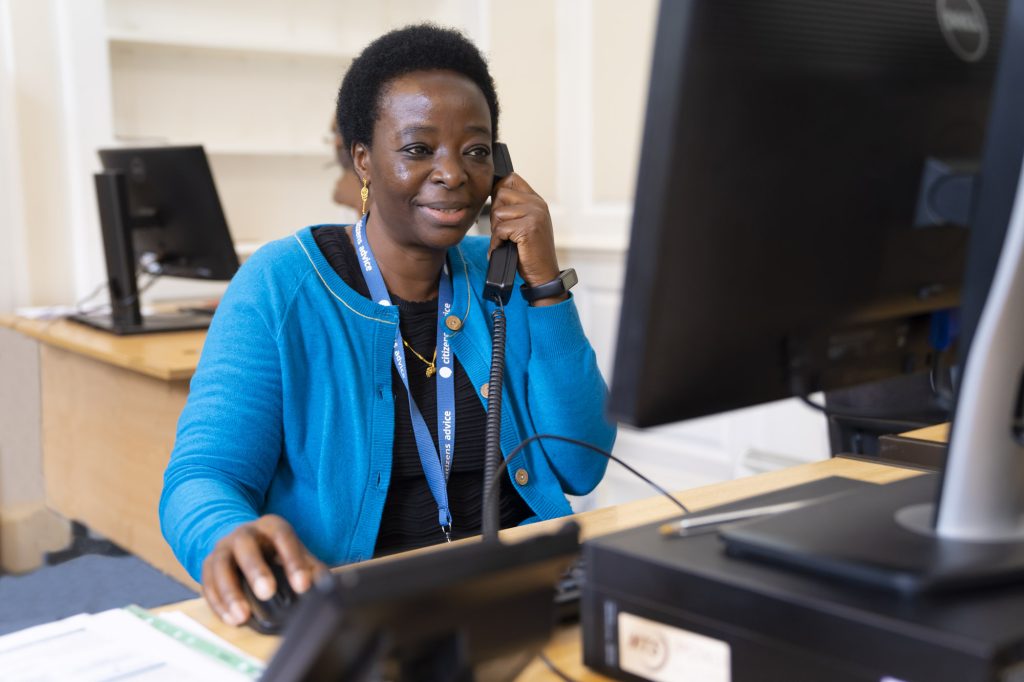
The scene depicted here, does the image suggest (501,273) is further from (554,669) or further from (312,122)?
(312,122)

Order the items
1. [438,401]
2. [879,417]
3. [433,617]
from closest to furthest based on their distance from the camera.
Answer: [433,617] < [438,401] < [879,417]

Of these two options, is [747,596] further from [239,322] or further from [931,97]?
[239,322]

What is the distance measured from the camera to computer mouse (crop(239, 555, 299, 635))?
95 centimetres

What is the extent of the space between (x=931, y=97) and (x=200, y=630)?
75cm

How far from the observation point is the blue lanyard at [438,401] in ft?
5.15

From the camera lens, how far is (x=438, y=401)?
1.62 metres

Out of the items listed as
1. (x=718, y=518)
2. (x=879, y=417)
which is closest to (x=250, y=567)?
(x=718, y=518)

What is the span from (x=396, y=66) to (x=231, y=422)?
62 centimetres

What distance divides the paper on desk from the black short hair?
934 millimetres

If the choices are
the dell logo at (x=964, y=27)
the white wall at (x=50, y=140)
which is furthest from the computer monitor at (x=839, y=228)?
the white wall at (x=50, y=140)

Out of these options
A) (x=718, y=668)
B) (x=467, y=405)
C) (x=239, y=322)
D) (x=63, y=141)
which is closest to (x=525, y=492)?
(x=467, y=405)

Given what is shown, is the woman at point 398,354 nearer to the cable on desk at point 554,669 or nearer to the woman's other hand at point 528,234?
the woman's other hand at point 528,234

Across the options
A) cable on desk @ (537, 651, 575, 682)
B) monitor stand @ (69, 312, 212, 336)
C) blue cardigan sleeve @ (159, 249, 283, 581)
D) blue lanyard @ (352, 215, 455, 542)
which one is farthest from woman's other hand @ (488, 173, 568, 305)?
monitor stand @ (69, 312, 212, 336)

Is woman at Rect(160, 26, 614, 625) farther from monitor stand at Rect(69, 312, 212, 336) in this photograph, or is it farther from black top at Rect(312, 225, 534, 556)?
monitor stand at Rect(69, 312, 212, 336)
